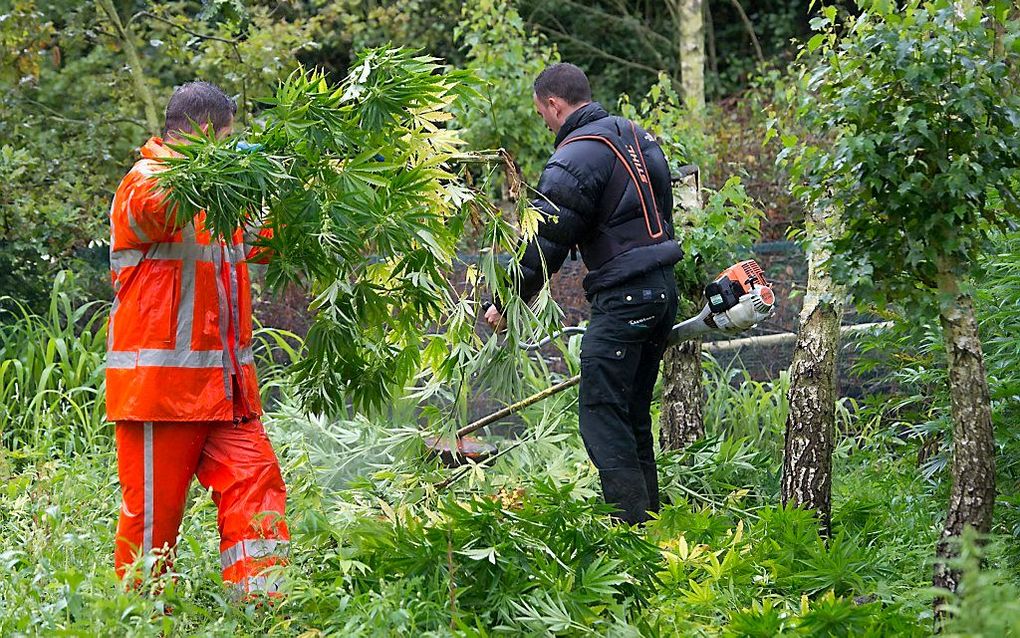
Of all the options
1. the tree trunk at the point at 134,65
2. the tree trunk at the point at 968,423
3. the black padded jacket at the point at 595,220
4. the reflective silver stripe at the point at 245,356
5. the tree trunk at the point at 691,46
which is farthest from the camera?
the tree trunk at the point at 691,46

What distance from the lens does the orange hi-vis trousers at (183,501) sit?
3.66m

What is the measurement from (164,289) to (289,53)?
16.0 feet

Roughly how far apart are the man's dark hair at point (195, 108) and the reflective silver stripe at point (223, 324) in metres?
0.41

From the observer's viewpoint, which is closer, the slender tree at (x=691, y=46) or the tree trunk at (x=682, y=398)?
the tree trunk at (x=682, y=398)

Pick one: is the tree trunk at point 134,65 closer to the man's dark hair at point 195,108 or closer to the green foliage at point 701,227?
the green foliage at point 701,227

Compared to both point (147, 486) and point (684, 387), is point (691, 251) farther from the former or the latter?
point (147, 486)

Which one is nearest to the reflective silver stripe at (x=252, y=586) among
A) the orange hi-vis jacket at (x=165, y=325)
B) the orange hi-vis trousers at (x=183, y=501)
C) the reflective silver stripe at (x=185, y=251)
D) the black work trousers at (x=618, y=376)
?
the orange hi-vis trousers at (x=183, y=501)

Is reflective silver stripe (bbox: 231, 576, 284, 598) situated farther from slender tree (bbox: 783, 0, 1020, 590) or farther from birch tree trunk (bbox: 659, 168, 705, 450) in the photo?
birch tree trunk (bbox: 659, 168, 705, 450)

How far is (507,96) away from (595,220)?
164 inches

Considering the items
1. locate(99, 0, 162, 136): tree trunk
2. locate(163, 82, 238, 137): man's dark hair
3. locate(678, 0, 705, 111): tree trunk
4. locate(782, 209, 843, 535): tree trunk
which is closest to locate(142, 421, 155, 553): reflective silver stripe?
locate(163, 82, 238, 137): man's dark hair

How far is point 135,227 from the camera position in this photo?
11.6 ft

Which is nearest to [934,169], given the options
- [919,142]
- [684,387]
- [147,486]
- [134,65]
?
[919,142]

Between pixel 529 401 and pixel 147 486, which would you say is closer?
pixel 147 486

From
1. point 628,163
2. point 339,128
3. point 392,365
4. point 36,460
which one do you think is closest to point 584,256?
point 628,163
